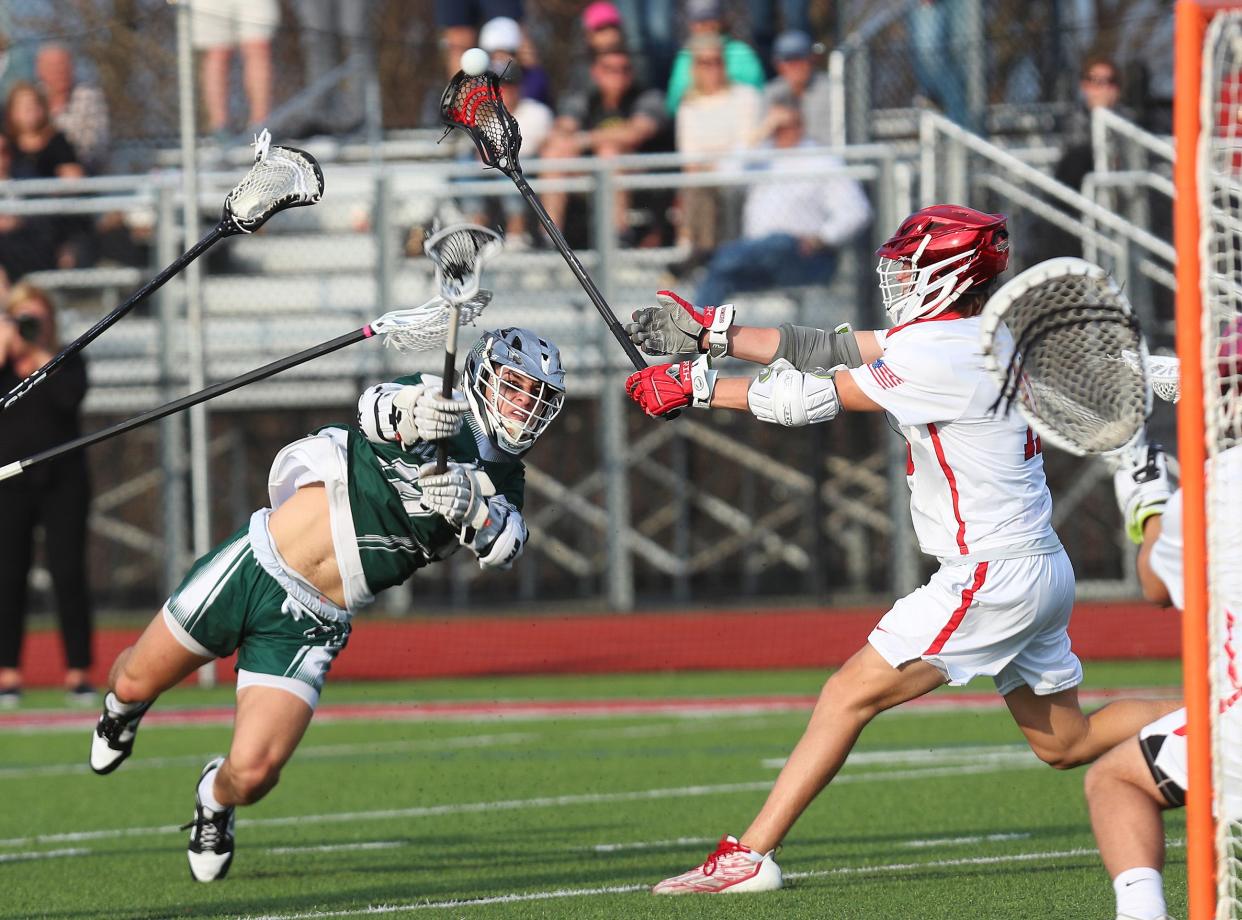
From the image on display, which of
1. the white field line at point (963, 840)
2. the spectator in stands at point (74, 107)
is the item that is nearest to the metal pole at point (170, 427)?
the spectator in stands at point (74, 107)

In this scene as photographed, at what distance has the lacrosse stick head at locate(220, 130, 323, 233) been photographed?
240 inches

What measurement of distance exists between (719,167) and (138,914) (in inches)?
342

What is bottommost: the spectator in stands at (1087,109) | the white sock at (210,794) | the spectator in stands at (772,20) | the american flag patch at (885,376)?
the white sock at (210,794)

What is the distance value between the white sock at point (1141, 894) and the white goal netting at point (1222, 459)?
0.57 feet

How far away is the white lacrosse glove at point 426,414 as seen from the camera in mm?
5352

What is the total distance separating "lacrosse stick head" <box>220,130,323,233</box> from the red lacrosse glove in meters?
1.32

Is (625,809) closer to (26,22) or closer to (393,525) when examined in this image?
(393,525)

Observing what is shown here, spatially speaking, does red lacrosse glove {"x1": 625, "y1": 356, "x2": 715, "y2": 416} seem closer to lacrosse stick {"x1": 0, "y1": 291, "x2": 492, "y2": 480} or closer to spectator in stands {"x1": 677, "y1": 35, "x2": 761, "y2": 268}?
lacrosse stick {"x1": 0, "y1": 291, "x2": 492, "y2": 480}

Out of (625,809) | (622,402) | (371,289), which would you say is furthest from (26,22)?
(625,809)

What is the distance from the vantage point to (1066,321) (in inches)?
165

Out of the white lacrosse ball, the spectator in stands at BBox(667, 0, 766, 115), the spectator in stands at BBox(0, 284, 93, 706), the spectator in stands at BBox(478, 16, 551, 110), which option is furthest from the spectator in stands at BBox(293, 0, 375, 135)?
the white lacrosse ball

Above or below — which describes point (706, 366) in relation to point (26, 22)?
below

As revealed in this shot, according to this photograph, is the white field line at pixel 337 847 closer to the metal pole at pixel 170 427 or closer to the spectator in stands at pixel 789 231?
the metal pole at pixel 170 427

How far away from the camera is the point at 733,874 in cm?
566
